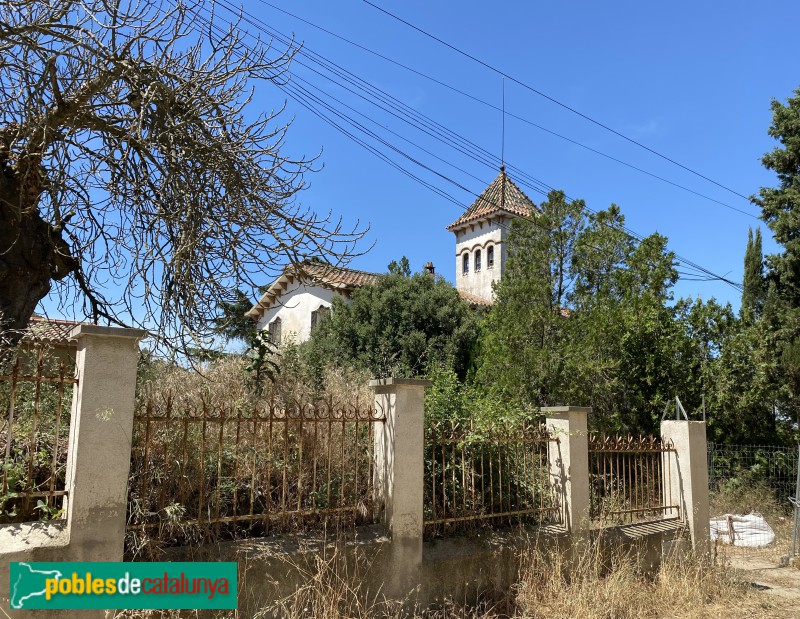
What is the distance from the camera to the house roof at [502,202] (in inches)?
1021

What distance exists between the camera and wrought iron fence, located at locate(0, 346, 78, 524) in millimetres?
3873

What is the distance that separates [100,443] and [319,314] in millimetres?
18196

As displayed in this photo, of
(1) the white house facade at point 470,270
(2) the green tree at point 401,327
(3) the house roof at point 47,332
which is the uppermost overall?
(1) the white house facade at point 470,270

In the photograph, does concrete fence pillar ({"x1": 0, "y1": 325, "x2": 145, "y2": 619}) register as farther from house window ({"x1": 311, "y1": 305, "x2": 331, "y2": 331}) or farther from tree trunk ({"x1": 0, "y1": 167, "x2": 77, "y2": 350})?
house window ({"x1": 311, "y1": 305, "x2": 331, "y2": 331})

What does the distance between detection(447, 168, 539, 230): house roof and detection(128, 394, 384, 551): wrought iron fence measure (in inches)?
816

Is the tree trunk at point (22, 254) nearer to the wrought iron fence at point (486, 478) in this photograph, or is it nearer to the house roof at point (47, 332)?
the house roof at point (47, 332)

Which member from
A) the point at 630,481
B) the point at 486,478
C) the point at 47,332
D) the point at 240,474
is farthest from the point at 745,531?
the point at 47,332

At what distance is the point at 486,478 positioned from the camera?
6414mm

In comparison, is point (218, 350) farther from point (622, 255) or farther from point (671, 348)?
point (622, 255)

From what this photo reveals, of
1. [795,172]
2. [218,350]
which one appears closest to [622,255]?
[795,172]

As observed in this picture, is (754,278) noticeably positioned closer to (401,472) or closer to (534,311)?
(534,311)

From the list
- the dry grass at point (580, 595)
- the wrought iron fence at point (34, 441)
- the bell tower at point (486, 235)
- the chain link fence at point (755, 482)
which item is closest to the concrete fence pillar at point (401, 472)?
the dry grass at point (580, 595)

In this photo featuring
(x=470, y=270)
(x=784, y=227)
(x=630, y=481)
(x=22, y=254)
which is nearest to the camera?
(x=22, y=254)

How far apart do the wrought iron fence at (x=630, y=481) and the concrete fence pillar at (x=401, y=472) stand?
255cm
